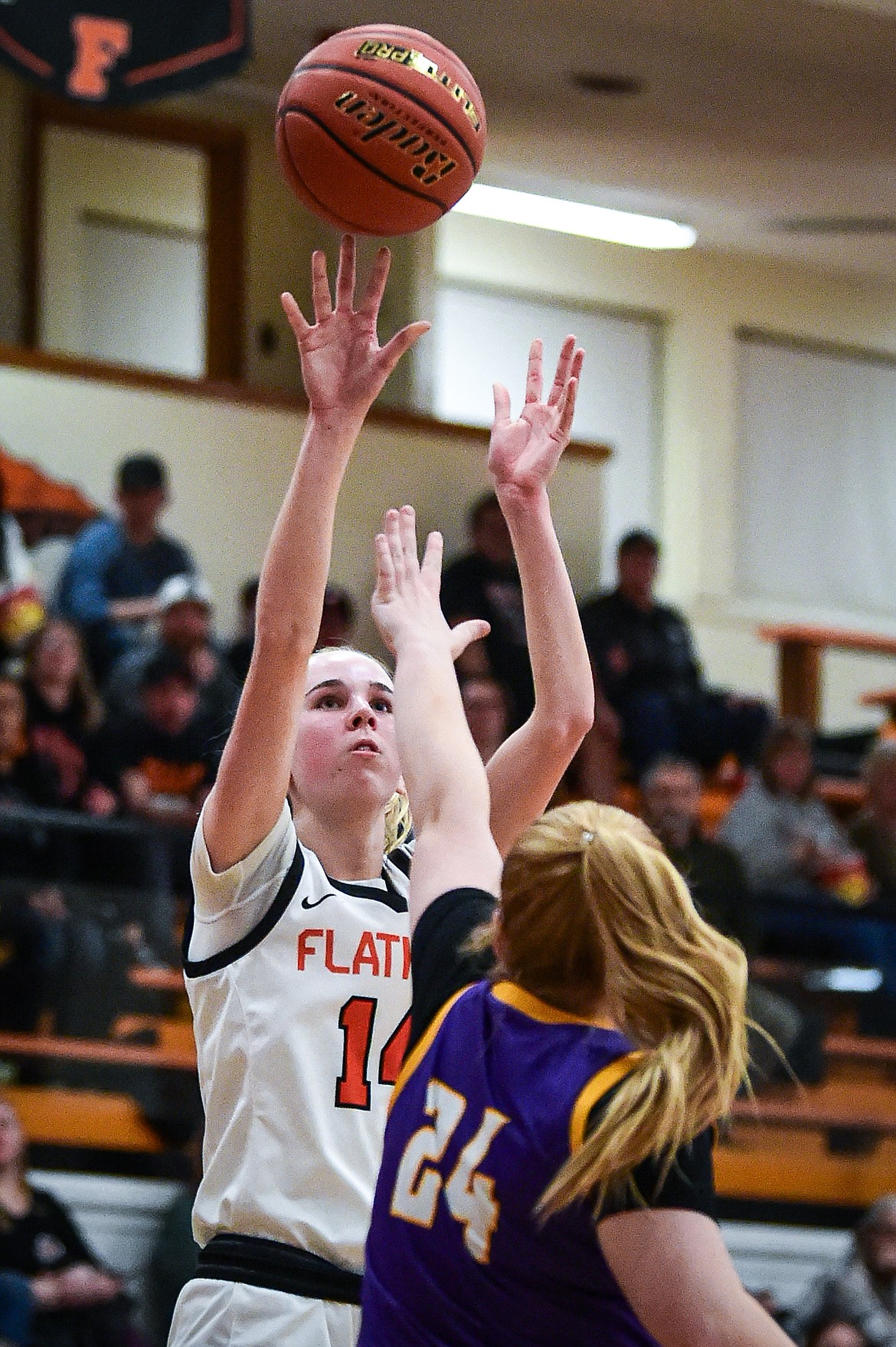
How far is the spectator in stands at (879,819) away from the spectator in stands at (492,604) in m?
1.46

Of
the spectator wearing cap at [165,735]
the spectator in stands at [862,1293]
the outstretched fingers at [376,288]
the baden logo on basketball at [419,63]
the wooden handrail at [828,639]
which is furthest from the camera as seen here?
the wooden handrail at [828,639]

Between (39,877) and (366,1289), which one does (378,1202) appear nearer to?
(366,1289)

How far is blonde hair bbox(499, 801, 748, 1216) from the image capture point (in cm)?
196

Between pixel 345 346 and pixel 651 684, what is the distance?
6505mm

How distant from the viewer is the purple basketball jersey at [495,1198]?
2.01 metres

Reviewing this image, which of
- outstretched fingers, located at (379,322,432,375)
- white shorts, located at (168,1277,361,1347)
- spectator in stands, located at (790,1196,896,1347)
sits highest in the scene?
outstretched fingers, located at (379,322,432,375)

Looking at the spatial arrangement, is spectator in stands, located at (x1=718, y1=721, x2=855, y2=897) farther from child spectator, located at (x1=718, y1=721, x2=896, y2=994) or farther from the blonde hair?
the blonde hair

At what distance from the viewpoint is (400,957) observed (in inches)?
113

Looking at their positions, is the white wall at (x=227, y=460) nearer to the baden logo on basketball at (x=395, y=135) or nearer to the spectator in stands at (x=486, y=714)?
the spectator in stands at (x=486, y=714)

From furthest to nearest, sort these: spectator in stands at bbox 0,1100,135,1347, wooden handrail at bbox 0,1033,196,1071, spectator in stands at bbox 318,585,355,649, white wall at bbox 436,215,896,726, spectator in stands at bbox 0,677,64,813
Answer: white wall at bbox 436,215,896,726 < spectator in stands at bbox 318,585,355,649 < spectator in stands at bbox 0,677,64,813 < wooden handrail at bbox 0,1033,196,1071 < spectator in stands at bbox 0,1100,135,1347

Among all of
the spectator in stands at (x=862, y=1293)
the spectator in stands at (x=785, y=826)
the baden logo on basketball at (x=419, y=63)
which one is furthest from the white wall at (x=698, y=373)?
the baden logo on basketball at (x=419, y=63)

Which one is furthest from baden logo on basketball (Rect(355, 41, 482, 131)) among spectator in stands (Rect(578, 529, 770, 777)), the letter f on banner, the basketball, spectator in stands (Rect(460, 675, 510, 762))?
spectator in stands (Rect(578, 529, 770, 777))

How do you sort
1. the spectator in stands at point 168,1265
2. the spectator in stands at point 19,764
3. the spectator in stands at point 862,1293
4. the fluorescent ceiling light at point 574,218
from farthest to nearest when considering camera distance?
1. the fluorescent ceiling light at point 574,218
2. the spectator in stands at point 19,764
3. the spectator in stands at point 862,1293
4. the spectator in stands at point 168,1265

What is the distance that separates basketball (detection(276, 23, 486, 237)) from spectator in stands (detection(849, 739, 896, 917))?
570cm
